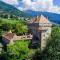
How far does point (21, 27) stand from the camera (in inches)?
583

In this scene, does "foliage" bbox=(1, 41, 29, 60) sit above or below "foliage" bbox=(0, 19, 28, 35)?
below

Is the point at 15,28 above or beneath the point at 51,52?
beneath

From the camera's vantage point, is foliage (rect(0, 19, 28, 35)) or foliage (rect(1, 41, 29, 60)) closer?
foliage (rect(1, 41, 29, 60))

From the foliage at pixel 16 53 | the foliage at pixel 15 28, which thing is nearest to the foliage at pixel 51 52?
the foliage at pixel 16 53

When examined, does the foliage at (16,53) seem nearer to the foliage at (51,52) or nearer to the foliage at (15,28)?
the foliage at (51,52)

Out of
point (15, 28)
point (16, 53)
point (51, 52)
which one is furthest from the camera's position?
point (15, 28)

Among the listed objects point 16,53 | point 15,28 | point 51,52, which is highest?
point 51,52

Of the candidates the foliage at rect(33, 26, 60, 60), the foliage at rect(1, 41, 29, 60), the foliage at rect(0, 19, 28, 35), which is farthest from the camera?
the foliage at rect(0, 19, 28, 35)

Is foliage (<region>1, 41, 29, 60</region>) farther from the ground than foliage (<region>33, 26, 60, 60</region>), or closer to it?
closer to it

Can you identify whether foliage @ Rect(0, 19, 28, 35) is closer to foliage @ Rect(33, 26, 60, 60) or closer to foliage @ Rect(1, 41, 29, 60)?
foliage @ Rect(1, 41, 29, 60)

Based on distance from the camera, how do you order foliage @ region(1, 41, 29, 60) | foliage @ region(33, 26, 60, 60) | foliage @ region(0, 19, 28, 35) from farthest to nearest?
foliage @ region(0, 19, 28, 35) < foliage @ region(1, 41, 29, 60) < foliage @ region(33, 26, 60, 60)

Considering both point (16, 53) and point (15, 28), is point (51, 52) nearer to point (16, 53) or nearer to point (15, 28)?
point (16, 53)

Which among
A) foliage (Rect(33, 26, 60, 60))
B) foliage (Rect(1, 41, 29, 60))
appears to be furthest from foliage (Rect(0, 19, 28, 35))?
foliage (Rect(33, 26, 60, 60))

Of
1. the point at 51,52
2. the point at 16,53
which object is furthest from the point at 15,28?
the point at 51,52
